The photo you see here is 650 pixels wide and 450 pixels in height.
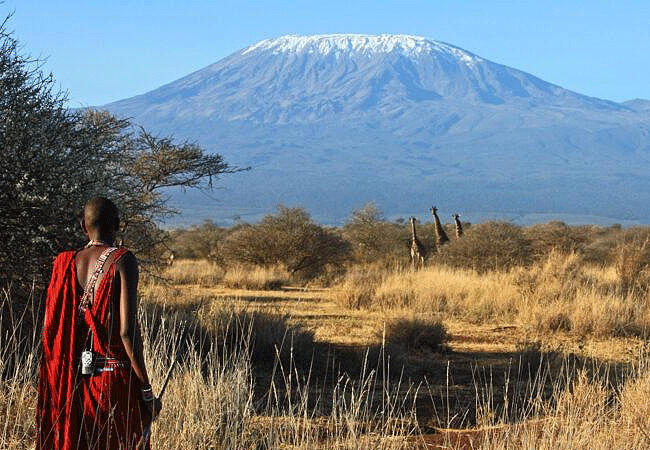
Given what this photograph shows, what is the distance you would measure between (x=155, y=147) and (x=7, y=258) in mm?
9009

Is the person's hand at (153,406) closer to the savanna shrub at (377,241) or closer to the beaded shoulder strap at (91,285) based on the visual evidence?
the beaded shoulder strap at (91,285)

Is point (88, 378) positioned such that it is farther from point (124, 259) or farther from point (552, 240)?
point (552, 240)

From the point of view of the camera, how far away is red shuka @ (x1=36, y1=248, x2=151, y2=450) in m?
4.48

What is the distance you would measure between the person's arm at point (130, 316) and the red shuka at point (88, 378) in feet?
0.15

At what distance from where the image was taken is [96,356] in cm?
449

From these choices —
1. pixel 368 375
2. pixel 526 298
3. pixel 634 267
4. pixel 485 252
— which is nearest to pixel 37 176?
pixel 368 375

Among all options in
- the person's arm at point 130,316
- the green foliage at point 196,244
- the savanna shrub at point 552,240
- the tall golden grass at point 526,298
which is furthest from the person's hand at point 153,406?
the green foliage at point 196,244

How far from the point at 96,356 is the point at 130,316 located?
267mm

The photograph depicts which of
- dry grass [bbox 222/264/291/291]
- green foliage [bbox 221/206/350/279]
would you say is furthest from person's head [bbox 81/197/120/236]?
green foliage [bbox 221/206/350/279]

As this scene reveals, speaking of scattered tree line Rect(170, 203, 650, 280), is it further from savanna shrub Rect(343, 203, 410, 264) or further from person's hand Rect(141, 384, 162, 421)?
person's hand Rect(141, 384, 162, 421)

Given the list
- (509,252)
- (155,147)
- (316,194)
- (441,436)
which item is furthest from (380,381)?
(316,194)

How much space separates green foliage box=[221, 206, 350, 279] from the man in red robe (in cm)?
1888

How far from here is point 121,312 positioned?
4.46 metres

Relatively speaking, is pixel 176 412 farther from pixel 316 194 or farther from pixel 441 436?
pixel 316 194
